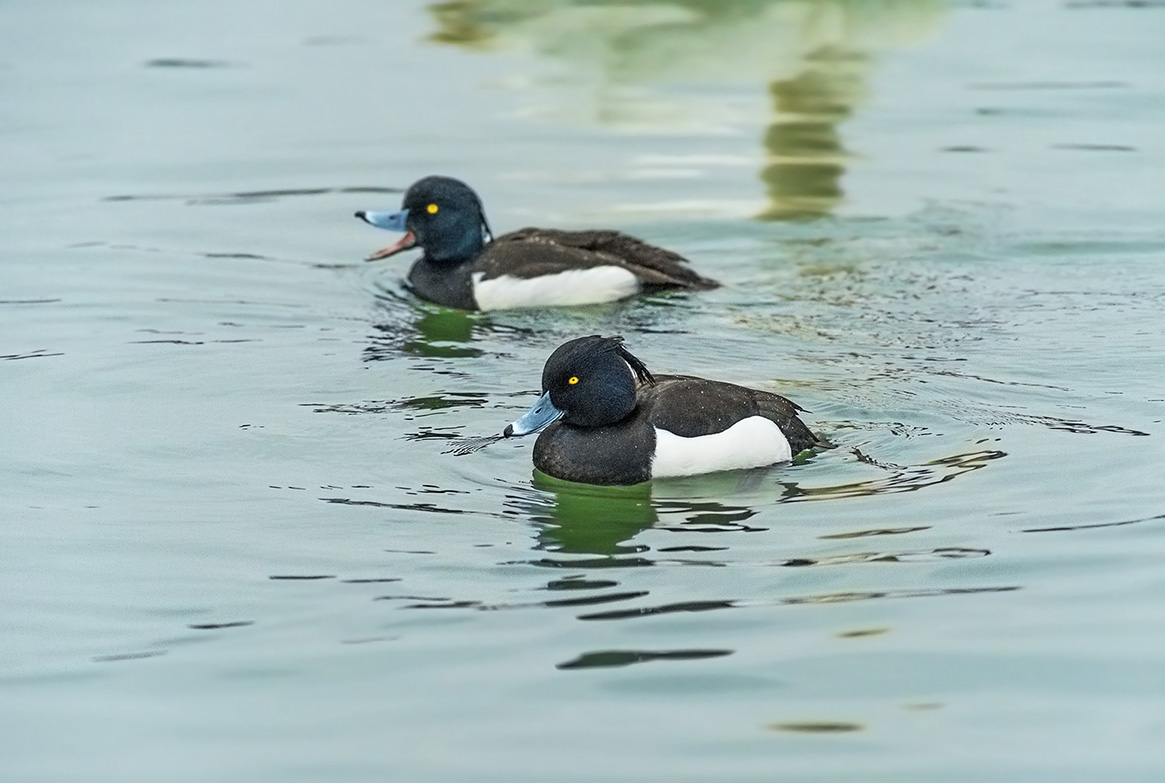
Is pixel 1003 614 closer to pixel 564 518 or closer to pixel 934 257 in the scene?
pixel 564 518

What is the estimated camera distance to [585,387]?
28.9ft

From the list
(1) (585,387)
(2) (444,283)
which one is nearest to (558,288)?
(2) (444,283)

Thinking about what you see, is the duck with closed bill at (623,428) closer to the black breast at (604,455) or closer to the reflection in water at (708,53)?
the black breast at (604,455)

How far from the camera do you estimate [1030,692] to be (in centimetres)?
641

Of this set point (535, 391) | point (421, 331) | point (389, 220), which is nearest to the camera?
point (535, 391)

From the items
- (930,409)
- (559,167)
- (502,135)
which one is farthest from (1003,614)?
(502,135)

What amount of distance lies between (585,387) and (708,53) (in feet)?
35.8

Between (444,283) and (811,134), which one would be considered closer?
(444,283)

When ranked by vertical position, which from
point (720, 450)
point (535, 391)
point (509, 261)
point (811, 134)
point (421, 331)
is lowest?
point (720, 450)

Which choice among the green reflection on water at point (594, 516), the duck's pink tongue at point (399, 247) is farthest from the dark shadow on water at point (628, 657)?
the duck's pink tongue at point (399, 247)

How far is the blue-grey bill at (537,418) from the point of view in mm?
8820

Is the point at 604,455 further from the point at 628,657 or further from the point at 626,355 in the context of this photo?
the point at 628,657

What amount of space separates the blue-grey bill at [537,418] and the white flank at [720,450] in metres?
0.50

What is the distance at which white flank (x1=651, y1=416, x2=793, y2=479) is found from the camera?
8836 mm
